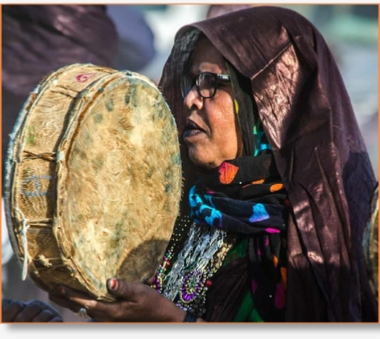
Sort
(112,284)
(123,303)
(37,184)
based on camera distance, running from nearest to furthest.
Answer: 1. (37,184)
2. (112,284)
3. (123,303)

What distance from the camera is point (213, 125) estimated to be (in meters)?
3.72

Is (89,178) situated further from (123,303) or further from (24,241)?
(123,303)

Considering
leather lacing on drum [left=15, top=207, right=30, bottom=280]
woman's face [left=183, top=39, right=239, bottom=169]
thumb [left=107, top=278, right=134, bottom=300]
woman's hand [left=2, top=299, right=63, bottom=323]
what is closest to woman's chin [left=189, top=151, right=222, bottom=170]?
woman's face [left=183, top=39, right=239, bottom=169]

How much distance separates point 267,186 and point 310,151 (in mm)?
208

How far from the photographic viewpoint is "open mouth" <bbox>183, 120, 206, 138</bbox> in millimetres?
3762

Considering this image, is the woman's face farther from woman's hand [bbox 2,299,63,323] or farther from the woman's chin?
woman's hand [bbox 2,299,63,323]

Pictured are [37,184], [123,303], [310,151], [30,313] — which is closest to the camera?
[37,184]

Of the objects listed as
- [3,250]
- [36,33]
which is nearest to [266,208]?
[3,250]

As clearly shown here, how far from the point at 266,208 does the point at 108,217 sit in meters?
0.64

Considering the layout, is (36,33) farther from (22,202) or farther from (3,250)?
(22,202)

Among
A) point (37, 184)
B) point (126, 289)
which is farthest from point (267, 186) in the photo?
point (37, 184)

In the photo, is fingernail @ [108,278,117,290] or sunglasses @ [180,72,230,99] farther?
sunglasses @ [180,72,230,99]

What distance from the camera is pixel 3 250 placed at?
531 cm

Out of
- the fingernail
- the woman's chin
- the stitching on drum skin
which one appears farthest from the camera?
the woman's chin
